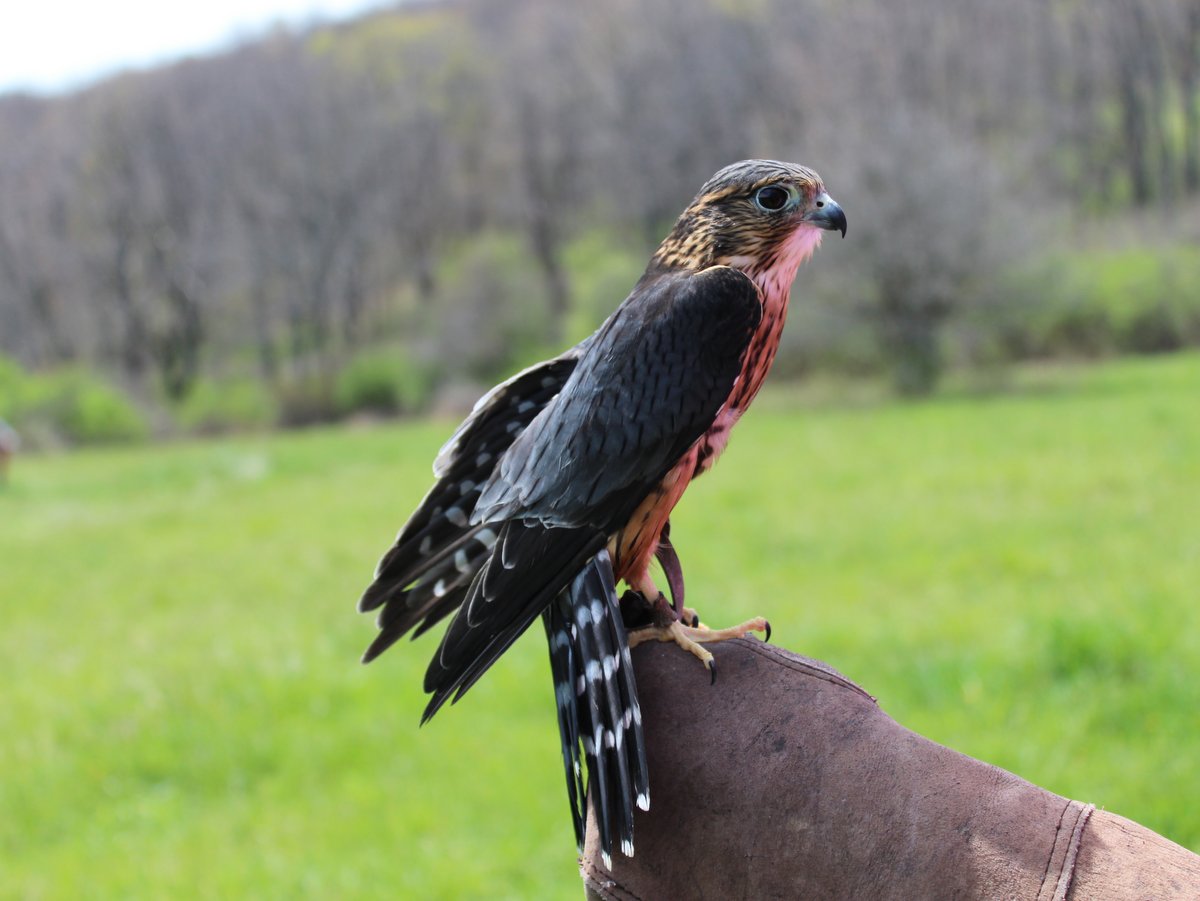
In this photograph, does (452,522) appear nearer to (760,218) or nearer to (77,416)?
(760,218)

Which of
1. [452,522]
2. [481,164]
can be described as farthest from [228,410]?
[452,522]

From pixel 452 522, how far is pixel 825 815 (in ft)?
3.32

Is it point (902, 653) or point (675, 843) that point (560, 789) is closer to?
point (902, 653)

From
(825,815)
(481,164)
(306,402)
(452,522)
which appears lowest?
(306,402)

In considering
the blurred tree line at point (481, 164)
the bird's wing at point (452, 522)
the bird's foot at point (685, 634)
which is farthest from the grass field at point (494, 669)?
the blurred tree line at point (481, 164)

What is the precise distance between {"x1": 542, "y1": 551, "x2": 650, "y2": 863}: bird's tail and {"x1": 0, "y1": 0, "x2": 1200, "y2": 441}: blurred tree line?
2466cm

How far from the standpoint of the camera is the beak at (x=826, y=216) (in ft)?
7.11

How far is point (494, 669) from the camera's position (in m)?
8.36

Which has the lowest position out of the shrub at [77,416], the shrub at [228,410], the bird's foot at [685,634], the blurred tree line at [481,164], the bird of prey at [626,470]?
the shrub at [228,410]

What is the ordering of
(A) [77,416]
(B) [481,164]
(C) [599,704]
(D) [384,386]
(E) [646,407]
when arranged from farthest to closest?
(B) [481,164] < (D) [384,386] < (A) [77,416] < (E) [646,407] < (C) [599,704]

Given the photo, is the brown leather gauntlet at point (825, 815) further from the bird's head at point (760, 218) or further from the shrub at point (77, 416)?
the shrub at point (77, 416)

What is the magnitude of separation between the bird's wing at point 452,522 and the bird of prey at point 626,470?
7 centimetres

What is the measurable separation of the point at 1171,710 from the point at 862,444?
11.0 metres

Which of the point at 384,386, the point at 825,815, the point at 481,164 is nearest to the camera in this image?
the point at 825,815
